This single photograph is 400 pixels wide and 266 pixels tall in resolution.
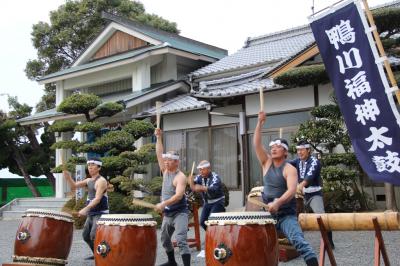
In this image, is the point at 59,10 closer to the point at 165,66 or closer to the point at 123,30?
the point at 123,30

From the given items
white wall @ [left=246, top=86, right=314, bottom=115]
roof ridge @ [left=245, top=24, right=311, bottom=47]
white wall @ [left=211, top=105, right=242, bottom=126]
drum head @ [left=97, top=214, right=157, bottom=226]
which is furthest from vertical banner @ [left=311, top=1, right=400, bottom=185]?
Result: roof ridge @ [left=245, top=24, right=311, bottom=47]

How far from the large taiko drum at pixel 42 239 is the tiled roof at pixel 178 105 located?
29.5 ft

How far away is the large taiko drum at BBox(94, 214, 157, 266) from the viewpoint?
19.7ft

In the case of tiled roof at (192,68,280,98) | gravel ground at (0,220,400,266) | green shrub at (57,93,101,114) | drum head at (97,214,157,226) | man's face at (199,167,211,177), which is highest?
tiled roof at (192,68,280,98)

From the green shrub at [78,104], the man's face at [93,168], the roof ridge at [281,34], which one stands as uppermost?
the roof ridge at [281,34]

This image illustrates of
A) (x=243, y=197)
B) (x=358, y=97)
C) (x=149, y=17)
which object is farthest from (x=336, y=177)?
(x=149, y=17)

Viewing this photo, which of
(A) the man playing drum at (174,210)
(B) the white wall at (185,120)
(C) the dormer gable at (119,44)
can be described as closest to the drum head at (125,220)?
(A) the man playing drum at (174,210)

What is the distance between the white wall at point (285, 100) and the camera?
13.2 metres

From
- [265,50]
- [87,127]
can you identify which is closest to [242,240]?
[87,127]

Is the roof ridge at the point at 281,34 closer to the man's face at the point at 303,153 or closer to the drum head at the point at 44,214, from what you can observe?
the man's face at the point at 303,153

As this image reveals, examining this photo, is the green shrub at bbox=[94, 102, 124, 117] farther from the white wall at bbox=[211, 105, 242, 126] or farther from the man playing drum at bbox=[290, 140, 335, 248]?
the man playing drum at bbox=[290, 140, 335, 248]

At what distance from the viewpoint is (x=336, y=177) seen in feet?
34.1

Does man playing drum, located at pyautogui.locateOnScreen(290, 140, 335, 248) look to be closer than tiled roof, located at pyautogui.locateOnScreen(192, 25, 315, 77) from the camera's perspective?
Yes

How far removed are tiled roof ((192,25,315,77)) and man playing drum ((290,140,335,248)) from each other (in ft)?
27.6
